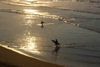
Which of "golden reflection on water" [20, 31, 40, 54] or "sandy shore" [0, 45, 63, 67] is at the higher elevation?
"sandy shore" [0, 45, 63, 67]

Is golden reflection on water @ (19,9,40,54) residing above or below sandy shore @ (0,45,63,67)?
below

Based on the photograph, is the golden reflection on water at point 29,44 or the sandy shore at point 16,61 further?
the golden reflection on water at point 29,44

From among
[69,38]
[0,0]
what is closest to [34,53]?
[69,38]

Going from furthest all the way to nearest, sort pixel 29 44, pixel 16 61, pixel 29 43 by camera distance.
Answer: pixel 29 43
pixel 29 44
pixel 16 61

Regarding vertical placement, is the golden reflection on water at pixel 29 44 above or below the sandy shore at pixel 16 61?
below

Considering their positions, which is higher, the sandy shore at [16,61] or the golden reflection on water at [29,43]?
the sandy shore at [16,61]

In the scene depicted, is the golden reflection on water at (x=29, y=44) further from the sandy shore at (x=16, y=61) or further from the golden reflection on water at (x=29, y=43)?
the sandy shore at (x=16, y=61)

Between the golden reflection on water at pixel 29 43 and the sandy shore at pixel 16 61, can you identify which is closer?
the sandy shore at pixel 16 61

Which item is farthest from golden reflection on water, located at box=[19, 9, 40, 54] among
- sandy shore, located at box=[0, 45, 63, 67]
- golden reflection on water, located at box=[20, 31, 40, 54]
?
sandy shore, located at box=[0, 45, 63, 67]

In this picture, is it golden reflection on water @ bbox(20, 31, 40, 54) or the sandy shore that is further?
golden reflection on water @ bbox(20, 31, 40, 54)

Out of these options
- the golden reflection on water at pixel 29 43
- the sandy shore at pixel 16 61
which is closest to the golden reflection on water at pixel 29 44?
the golden reflection on water at pixel 29 43

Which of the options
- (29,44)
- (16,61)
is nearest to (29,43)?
(29,44)

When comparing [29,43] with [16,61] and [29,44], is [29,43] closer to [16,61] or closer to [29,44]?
[29,44]

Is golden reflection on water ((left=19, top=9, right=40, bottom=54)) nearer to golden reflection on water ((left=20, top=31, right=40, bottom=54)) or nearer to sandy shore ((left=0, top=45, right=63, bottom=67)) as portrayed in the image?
golden reflection on water ((left=20, top=31, right=40, bottom=54))
